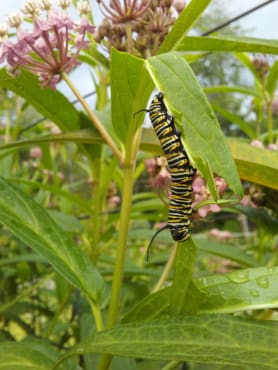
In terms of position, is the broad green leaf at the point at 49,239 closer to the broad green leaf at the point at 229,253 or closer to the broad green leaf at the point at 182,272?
the broad green leaf at the point at 182,272

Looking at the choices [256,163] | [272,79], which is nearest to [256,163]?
[256,163]

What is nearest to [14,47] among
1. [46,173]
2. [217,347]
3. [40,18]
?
[40,18]

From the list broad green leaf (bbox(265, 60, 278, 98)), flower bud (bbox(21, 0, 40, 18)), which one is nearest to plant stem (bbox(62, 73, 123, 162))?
flower bud (bbox(21, 0, 40, 18))

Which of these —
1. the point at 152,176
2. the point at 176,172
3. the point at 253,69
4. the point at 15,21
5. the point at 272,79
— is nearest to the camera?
the point at 176,172

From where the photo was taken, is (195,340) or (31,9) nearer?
(195,340)

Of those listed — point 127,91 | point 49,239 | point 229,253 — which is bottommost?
point 229,253

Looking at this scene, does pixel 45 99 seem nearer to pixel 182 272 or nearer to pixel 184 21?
pixel 184 21
